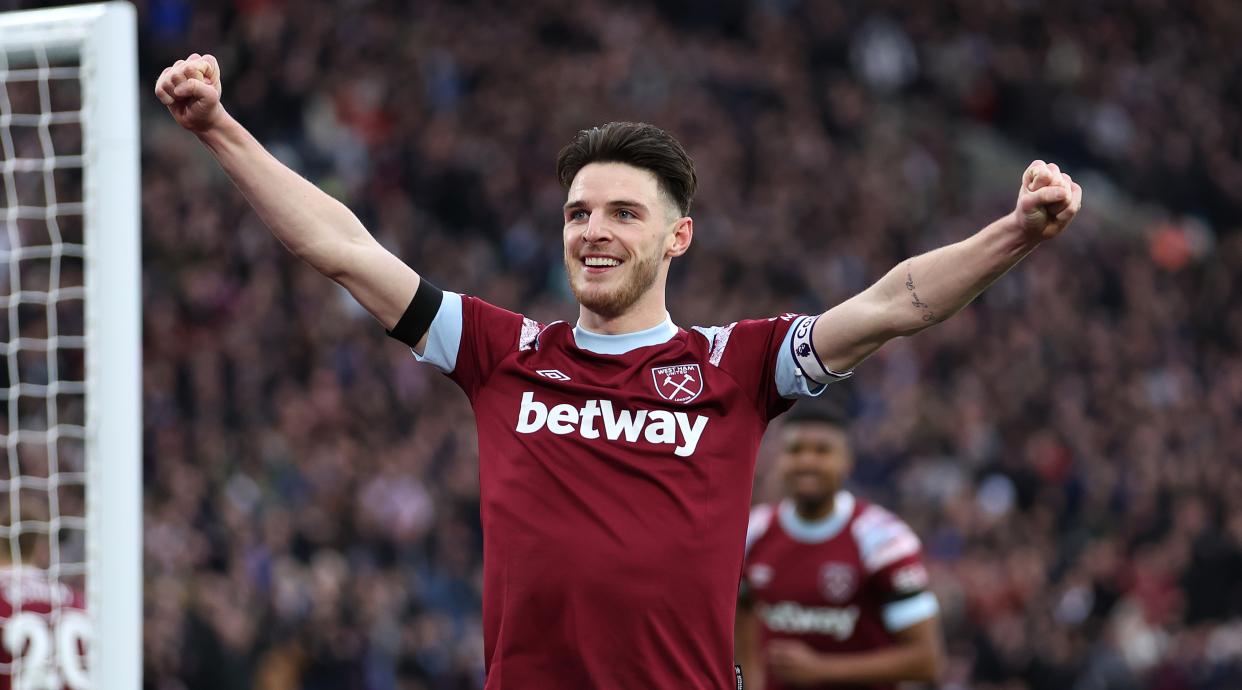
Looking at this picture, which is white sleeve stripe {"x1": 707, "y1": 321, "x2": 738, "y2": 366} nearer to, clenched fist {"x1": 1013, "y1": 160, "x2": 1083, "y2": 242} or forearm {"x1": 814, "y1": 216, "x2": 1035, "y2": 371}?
forearm {"x1": 814, "y1": 216, "x2": 1035, "y2": 371}

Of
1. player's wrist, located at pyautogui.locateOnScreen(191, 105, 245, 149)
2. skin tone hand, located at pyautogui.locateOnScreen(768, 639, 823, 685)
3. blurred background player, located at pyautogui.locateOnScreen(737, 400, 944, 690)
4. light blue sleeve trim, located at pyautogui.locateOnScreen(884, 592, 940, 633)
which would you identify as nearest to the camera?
player's wrist, located at pyautogui.locateOnScreen(191, 105, 245, 149)

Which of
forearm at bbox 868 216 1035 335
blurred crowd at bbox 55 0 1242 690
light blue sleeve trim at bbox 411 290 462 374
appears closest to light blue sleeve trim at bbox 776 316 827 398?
forearm at bbox 868 216 1035 335

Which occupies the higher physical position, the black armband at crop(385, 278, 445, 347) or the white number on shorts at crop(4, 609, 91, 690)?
the black armband at crop(385, 278, 445, 347)

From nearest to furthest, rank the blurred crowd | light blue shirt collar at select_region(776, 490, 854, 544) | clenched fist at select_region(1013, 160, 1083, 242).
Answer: clenched fist at select_region(1013, 160, 1083, 242)
light blue shirt collar at select_region(776, 490, 854, 544)
the blurred crowd

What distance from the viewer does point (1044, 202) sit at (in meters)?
4.22

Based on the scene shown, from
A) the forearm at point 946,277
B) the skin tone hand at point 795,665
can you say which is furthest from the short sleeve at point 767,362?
the skin tone hand at point 795,665

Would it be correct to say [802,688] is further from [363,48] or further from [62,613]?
[363,48]

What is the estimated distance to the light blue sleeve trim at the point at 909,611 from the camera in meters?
7.61

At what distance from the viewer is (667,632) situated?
436 cm

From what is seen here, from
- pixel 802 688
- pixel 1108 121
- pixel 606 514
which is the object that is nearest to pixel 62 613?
pixel 606 514

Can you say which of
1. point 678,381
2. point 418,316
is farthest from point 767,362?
point 418,316

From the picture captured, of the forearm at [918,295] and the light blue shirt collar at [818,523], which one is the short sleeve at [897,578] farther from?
the forearm at [918,295]

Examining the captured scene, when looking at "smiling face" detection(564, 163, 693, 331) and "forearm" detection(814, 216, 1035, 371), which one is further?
"smiling face" detection(564, 163, 693, 331)

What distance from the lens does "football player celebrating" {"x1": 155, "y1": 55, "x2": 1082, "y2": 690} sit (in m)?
4.34
